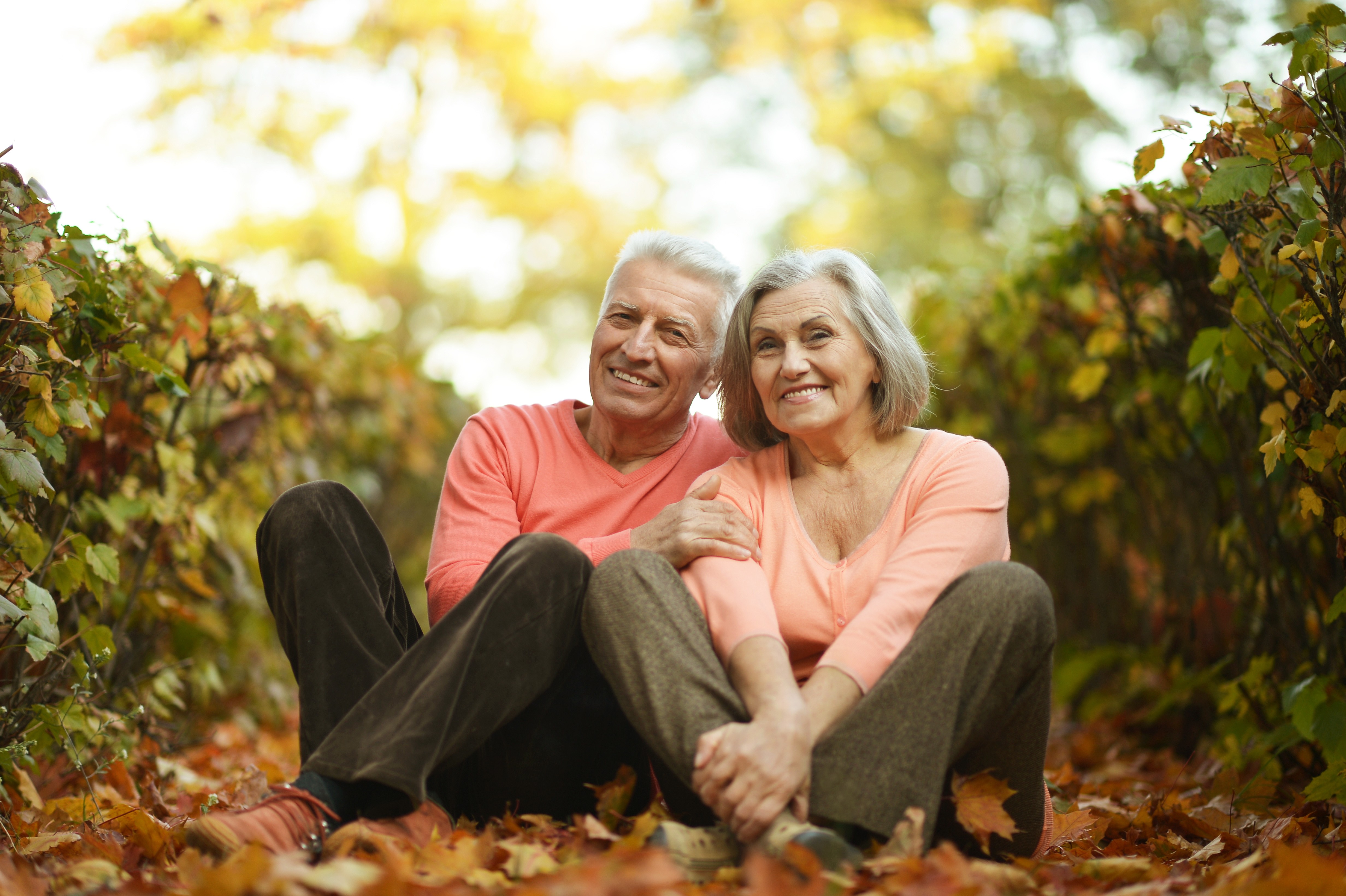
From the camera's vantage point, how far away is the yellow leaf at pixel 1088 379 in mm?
3807

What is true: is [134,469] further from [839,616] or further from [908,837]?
[908,837]

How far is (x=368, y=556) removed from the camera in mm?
2486

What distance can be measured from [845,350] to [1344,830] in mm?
1507

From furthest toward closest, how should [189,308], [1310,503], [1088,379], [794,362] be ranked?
[1088,379] → [189,308] → [794,362] → [1310,503]

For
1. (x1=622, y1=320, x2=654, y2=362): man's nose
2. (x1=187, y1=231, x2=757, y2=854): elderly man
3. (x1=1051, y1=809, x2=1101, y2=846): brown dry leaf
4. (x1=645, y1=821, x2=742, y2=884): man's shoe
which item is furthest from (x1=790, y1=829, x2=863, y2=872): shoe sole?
(x1=622, y1=320, x2=654, y2=362): man's nose

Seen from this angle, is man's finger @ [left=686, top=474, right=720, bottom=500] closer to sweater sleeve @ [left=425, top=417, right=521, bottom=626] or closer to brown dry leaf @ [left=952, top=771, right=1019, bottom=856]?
sweater sleeve @ [left=425, top=417, right=521, bottom=626]

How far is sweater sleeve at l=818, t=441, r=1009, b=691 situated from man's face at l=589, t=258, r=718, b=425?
0.83 meters

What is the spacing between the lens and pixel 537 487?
298cm

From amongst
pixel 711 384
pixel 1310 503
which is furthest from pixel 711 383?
pixel 1310 503

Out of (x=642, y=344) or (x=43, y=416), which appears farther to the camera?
(x=642, y=344)

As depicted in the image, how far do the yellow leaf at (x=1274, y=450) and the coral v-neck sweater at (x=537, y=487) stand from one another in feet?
4.16

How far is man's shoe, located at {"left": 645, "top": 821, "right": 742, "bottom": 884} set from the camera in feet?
6.43

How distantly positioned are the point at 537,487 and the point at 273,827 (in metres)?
1.23

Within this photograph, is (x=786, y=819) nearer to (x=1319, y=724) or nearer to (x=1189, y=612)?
(x=1319, y=724)
